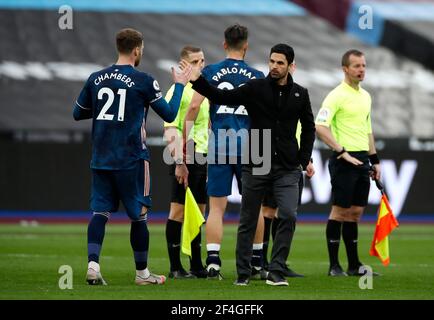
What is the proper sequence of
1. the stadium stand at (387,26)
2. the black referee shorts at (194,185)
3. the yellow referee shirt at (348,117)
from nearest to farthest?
the black referee shorts at (194,185), the yellow referee shirt at (348,117), the stadium stand at (387,26)

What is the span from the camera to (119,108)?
10.2 metres

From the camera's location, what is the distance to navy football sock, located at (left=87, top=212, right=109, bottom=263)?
33.4 ft

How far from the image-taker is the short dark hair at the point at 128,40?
10.2 metres

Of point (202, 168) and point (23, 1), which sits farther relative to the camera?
point (23, 1)

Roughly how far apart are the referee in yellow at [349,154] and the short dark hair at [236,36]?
162 cm

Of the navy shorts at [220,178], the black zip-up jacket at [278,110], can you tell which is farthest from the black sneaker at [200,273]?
the black zip-up jacket at [278,110]

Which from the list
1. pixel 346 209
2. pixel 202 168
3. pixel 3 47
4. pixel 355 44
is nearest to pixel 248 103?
pixel 202 168

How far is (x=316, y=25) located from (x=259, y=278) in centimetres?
1933

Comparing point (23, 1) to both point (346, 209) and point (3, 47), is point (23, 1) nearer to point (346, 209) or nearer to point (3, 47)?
point (3, 47)

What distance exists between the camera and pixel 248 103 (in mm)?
10430

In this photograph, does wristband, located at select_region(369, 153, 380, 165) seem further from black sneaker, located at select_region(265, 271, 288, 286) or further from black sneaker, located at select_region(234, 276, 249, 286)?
black sneaker, located at select_region(234, 276, 249, 286)

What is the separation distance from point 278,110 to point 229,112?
3.34 feet

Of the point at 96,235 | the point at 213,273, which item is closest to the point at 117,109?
the point at 96,235

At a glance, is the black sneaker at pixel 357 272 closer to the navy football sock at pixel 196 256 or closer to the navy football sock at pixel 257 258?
the navy football sock at pixel 257 258
